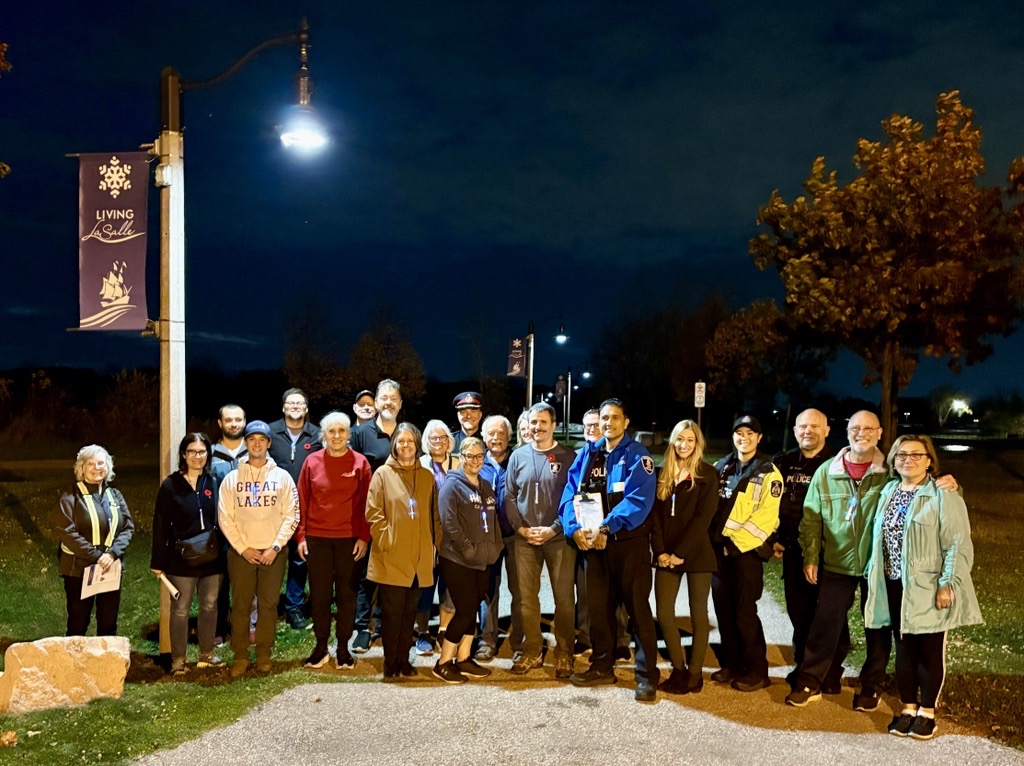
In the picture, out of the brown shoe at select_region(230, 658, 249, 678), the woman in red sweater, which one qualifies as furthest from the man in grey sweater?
the brown shoe at select_region(230, 658, 249, 678)

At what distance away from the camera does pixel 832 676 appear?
588cm

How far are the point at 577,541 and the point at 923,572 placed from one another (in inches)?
88.5

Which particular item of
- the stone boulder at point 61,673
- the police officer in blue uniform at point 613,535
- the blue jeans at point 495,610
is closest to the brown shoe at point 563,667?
the police officer in blue uniform at point 613,535

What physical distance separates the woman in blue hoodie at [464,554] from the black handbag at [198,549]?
1.72 metres

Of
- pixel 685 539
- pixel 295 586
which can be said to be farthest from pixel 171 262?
pixel 685 539

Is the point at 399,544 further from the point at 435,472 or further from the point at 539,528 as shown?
the point at 539,528

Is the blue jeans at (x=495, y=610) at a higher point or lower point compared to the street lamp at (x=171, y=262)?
lower

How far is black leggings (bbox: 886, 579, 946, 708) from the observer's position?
5242 mm

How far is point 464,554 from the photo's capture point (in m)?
6.23

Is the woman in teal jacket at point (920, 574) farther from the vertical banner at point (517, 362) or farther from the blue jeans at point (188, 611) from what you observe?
the vertical banner at point (517, 362)

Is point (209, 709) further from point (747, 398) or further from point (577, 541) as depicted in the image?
point (747, 398)

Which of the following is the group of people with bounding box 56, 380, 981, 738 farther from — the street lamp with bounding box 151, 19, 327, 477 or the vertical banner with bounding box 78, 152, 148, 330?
the vertical banner with bounding box 78, 152, 148, 330

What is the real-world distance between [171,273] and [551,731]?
14.7 feet

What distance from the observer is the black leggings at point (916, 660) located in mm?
5242
